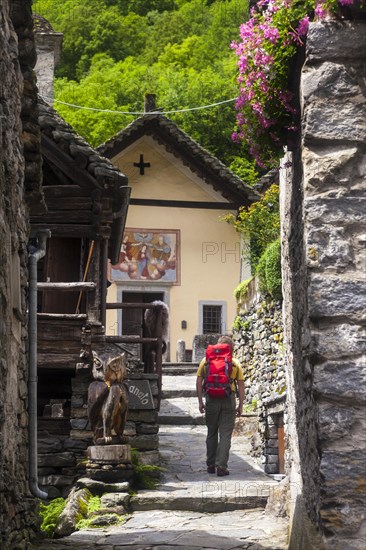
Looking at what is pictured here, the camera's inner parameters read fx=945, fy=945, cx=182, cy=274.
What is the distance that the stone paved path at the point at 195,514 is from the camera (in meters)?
6.90

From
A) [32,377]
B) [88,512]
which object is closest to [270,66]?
[32,377]

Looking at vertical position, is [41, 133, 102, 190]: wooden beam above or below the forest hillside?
below

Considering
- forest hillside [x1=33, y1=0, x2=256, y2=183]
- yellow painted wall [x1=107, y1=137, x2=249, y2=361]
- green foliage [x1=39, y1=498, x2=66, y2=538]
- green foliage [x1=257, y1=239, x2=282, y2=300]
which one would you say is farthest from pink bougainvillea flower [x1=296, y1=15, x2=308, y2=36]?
forest hillside [x1=33, y1=0, x2=256, y2=183]

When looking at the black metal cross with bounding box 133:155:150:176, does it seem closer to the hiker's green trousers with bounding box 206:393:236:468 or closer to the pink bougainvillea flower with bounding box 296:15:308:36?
the hiker's green trousers with bounding box 206:393:236:468

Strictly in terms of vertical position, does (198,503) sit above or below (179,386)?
below

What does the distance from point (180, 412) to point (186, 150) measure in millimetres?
10180

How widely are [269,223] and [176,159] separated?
608 cm

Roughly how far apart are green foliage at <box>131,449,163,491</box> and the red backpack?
3.31 feet

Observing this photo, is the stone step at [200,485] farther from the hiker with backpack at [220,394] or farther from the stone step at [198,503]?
the hiker with backpack at [220,394]

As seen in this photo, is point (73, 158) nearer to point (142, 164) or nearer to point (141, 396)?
point (141, 396)

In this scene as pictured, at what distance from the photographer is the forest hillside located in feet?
121

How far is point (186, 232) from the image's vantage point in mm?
25656

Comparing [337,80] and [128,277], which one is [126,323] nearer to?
[128,277]

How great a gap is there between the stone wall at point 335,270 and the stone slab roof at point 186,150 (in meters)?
19.7
